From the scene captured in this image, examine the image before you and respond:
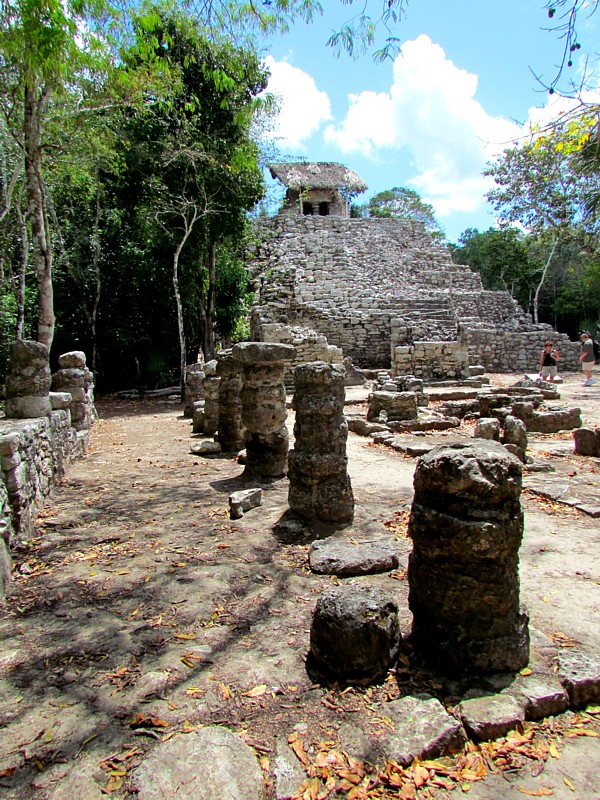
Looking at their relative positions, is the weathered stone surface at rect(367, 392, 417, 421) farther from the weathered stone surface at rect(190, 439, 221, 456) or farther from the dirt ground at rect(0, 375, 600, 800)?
the dirt ground at rect(0, 375, 600, 800)

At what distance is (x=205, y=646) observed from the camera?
3146 millimetres

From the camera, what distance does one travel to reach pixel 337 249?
30547mm

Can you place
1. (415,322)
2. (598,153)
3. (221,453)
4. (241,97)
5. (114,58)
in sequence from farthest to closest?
(415,322)
(241,97)
(114,58)
(221,453)
(598,153)

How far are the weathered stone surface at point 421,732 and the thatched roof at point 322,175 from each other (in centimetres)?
3675

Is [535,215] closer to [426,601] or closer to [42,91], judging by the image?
[42,91]

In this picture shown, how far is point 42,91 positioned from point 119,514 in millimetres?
8735

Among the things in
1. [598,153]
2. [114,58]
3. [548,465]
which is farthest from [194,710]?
[114,58]

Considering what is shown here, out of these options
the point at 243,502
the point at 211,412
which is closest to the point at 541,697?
the point at 243,502

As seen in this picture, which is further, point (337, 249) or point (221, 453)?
point (337, 249)

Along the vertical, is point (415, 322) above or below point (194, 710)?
above

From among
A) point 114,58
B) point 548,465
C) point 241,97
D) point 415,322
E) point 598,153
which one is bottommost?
point 548,465

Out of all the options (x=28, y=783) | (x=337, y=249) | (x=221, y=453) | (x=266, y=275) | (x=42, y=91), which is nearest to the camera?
(x=28, y=783)

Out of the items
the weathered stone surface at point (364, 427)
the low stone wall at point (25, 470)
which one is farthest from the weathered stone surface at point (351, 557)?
the weathered stone surface at point (364, 427)

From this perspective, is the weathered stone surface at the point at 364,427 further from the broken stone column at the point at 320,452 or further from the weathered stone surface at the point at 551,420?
the broken stone column at the point at 320,452
